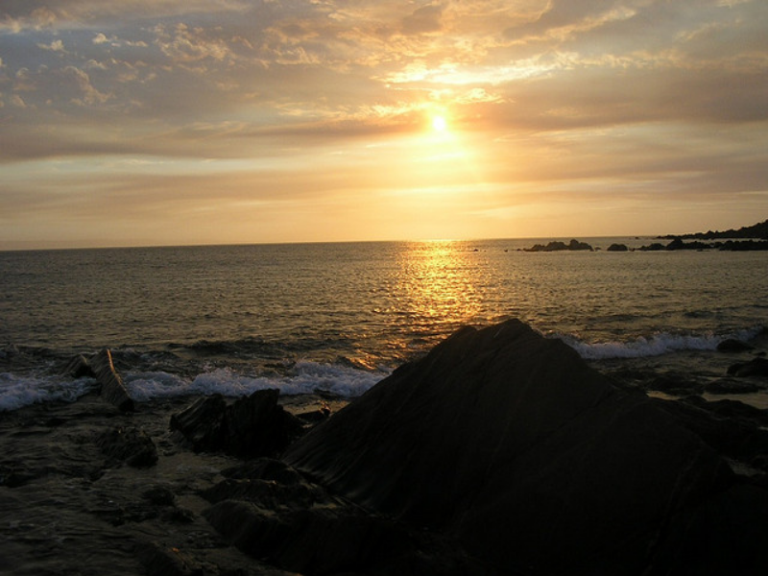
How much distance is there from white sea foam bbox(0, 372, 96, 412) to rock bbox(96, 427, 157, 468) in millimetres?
5291

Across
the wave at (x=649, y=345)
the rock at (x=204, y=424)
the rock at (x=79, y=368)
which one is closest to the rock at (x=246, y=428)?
the rock at (x=204, y=424)

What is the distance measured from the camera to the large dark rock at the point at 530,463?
7262 millimetres

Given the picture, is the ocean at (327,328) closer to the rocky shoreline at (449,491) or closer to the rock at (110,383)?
the rock at (110,383)

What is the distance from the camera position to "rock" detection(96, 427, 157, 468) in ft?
40.8

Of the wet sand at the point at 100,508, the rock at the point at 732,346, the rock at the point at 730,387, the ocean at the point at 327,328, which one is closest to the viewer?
the wet sand at the point at 100,508

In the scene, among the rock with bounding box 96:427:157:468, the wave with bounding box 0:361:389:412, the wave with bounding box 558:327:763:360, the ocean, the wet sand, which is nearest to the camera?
the wet sand

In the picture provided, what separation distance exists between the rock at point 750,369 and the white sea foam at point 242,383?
12.3 m

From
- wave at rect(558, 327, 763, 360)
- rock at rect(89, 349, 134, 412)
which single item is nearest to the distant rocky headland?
wave at rect(558, 327, 763, 360)

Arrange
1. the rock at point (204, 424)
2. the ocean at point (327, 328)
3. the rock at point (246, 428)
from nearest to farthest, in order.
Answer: the rock at point (246, 428)
the rock at point (204, 424)
the ocean at point (327, 328)

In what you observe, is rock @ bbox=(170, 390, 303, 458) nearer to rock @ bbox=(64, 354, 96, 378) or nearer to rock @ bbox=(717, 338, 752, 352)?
rock @ bbox=(64, 354, 96, 378)

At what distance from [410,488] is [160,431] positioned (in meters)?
8.44

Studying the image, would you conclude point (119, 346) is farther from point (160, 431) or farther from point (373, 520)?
point (373, 520)

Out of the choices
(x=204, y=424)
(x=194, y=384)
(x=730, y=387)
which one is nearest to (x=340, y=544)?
(x=204, y=424)

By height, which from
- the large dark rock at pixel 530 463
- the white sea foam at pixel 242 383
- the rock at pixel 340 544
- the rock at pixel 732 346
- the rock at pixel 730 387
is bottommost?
the white sea foam at pixel 242 383
